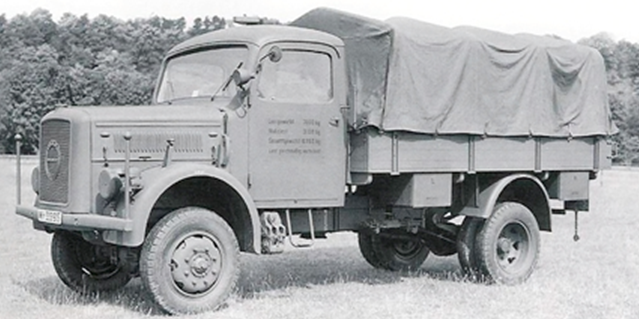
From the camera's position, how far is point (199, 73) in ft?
29.2

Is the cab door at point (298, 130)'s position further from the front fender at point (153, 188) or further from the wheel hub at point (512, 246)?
the wheel hub at point (512, 246)

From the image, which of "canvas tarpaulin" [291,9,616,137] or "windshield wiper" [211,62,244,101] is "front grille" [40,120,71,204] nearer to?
"windshield wiper" [211,62,244,101]

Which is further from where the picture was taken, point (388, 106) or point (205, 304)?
point (388, 106)

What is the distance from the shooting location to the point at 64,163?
308 inches

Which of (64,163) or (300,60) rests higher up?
(300,60)

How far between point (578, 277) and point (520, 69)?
2445 mm

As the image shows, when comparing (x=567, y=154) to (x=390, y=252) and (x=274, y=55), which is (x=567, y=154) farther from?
(x=274, y=55)

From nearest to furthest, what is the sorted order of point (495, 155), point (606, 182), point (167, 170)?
1. point (167, 170)
2. point (495, 155)
3. point (606, 182)

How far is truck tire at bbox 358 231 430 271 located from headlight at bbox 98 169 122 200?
4251 millimetres

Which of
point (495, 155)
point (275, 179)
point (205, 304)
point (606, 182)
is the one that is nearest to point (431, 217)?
point (495, 155)

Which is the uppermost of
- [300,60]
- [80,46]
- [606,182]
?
[80,46]

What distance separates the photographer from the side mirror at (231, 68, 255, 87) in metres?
8.03

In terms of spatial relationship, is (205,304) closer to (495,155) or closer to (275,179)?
(275,179)

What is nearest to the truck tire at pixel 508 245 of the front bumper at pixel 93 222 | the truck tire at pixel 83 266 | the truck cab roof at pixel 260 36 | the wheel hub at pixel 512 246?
the wheel hub at pixel 512 246
